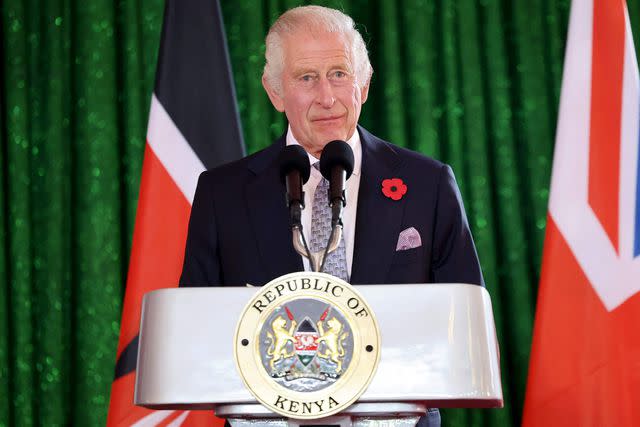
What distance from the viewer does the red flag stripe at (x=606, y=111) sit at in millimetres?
2809

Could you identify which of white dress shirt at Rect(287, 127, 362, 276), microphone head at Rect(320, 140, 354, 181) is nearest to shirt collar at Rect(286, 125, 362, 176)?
white dress shirt at Rect(287, 127, 362, 276)

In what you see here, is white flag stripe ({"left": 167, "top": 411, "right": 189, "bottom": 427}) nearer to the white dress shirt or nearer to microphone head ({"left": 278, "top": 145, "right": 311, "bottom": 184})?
the white dress shirt

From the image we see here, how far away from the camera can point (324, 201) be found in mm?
1845

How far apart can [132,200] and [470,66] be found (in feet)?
4.23

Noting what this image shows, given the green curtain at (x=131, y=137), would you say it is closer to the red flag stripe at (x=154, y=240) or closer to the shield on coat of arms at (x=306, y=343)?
A: the red flag stripe at (x=154, y=240)

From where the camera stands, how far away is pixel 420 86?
3359 millimetres

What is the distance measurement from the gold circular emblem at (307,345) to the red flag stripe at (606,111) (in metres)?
1.75

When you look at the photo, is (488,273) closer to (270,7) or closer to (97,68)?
(270,7)

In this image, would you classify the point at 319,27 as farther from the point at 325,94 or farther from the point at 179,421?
the point at 179,421

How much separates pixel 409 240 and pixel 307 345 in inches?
23.4

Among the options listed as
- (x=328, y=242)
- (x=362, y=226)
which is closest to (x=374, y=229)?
(x=362, y=226)

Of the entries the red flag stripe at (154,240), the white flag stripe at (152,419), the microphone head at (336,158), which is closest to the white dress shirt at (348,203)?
the microphone head at (336,158)

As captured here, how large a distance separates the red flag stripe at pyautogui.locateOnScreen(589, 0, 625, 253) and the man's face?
110 cm

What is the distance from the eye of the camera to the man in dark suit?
1754mm
